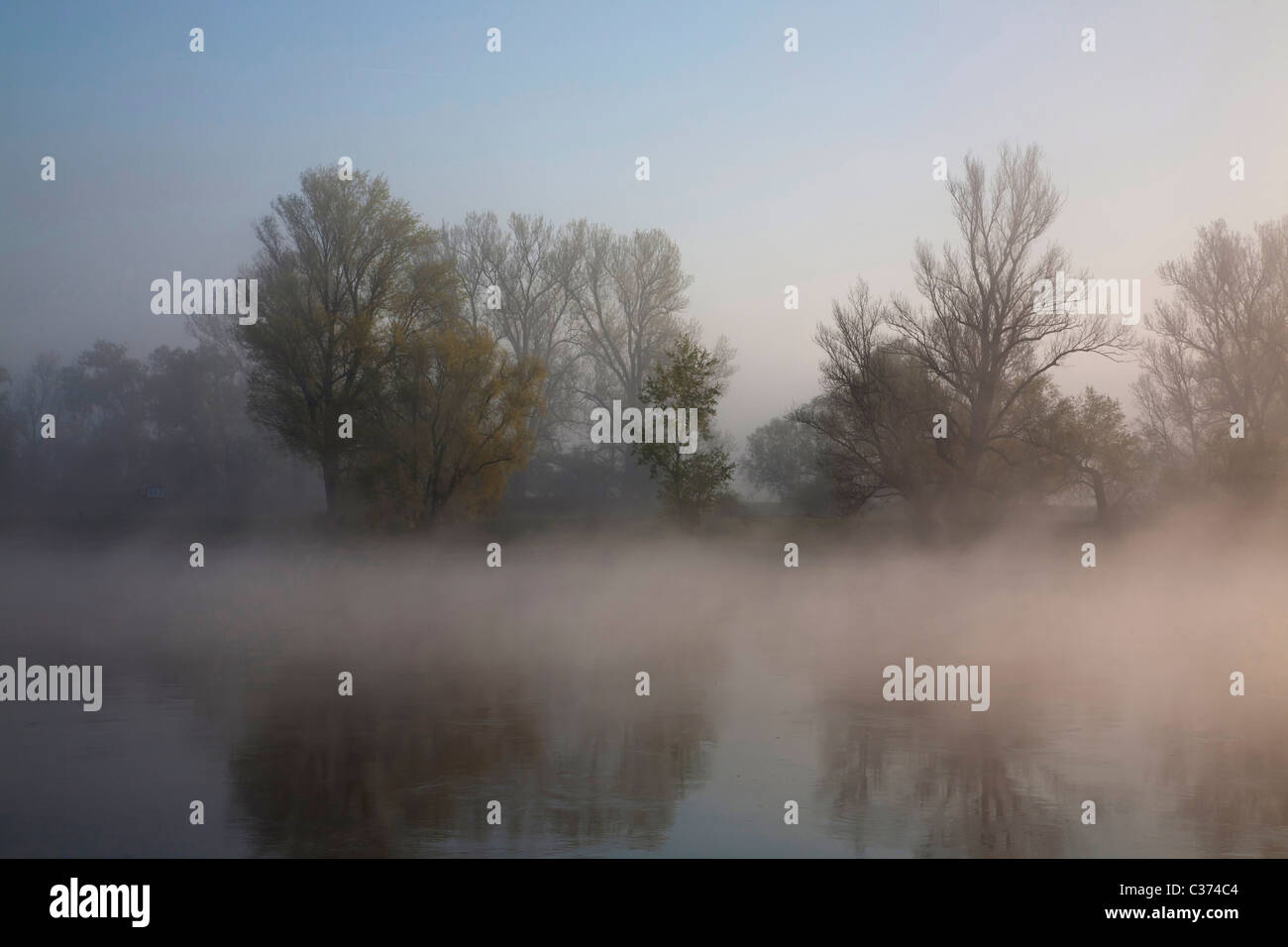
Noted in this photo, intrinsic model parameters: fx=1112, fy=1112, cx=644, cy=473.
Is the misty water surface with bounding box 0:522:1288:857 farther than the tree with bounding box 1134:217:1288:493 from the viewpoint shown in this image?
No

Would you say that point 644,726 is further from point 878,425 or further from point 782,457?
point 782,457

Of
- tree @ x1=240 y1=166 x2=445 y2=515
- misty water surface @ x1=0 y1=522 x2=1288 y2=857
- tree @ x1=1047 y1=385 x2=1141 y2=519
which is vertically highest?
tree @ x1=240 y1=166 x2=445 y2=515

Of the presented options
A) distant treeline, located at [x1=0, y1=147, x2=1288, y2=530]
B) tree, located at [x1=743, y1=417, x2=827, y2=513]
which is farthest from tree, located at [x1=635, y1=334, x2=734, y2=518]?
tree, located at [x1=743, y1=417, x2=827, y2=513]

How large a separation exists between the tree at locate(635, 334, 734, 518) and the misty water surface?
33.4 feet

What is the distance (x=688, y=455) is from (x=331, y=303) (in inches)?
624

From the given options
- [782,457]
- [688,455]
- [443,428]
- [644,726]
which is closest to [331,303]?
[443,428]

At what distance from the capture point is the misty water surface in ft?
33.4

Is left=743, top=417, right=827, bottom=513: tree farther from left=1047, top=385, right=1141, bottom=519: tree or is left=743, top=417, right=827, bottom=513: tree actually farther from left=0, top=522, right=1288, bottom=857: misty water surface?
left=0, top=522, right=1288, bottom=857: misty water surface

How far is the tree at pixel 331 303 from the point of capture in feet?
142

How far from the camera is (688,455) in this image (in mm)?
42406
